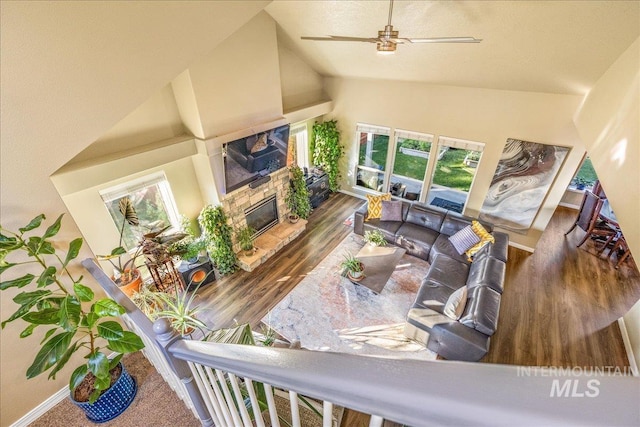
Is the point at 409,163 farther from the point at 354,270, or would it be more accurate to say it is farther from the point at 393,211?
the point at 354,270

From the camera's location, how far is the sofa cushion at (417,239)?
5367 mm

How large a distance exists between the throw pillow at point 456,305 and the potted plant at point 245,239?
3.38 m

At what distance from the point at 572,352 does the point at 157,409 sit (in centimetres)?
485

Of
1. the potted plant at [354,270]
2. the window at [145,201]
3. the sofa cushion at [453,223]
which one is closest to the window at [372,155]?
the sofa cushion at [453,223]

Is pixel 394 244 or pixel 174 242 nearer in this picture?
pixel 174 242

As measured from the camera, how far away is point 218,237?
15.4ft

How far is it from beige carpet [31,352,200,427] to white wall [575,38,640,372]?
3.48 m

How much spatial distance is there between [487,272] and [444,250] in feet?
3.19

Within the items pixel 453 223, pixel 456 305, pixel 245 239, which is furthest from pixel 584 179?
pixel 245 239

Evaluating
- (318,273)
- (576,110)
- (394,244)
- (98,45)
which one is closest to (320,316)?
(318,273)

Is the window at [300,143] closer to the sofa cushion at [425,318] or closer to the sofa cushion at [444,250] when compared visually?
the sofa cushion at [444,250]

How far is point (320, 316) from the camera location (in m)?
4.34

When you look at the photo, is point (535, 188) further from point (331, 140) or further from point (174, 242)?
point (174, 242)

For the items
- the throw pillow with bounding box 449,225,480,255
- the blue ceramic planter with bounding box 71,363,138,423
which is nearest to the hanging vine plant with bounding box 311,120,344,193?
the throw pillow with bounding box 449,225,480,255
